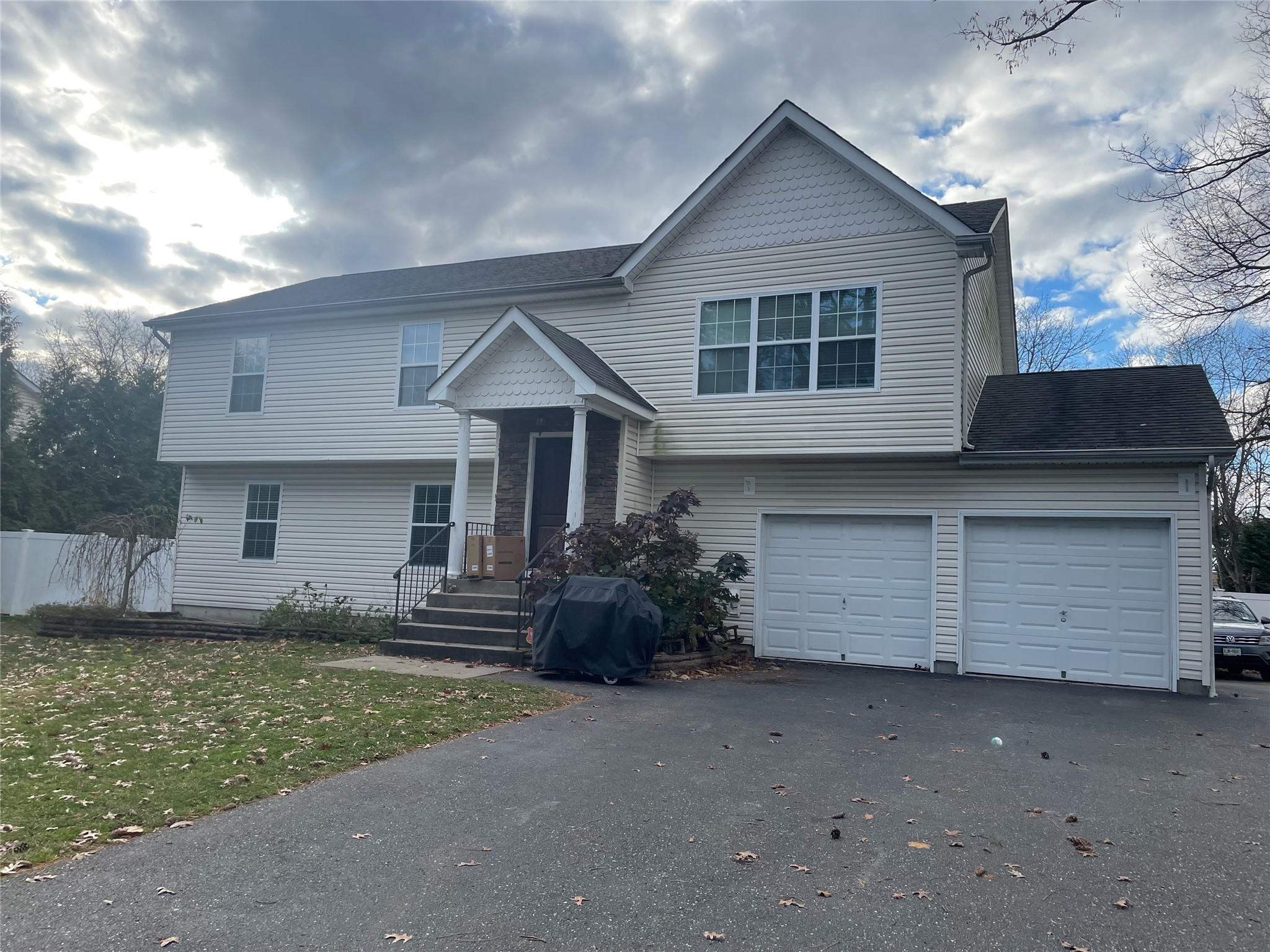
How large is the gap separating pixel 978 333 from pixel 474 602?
923 centimetres

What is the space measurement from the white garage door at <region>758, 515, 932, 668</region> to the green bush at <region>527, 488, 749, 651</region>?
4.68 ft

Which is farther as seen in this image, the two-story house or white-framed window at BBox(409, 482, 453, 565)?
white-framed window at BBox(409, 482, 453, 565)

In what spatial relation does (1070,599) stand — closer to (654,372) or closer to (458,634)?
(654,372)

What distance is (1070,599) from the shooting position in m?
12.3

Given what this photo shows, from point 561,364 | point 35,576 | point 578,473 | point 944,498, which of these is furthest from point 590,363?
point 35,576

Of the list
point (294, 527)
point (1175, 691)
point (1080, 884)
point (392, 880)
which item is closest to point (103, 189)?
point (294, 527)

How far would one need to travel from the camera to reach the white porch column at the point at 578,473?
12.8m

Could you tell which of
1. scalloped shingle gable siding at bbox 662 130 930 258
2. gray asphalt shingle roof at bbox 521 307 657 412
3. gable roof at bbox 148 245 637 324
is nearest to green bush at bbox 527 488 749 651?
gray asphalt shingle roof at bbox 521 307 657 412

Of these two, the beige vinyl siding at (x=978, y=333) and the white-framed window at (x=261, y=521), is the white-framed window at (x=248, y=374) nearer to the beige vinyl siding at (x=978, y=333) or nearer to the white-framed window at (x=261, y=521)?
the white-framed window at (x=261, y=521)

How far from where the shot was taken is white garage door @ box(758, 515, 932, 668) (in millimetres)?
13117

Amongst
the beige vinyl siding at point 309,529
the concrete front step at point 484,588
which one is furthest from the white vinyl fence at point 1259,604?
the beige vinyl siding at point 309,529

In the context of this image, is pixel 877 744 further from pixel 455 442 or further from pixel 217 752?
pixel 455 442

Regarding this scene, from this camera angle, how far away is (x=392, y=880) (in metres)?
4.04

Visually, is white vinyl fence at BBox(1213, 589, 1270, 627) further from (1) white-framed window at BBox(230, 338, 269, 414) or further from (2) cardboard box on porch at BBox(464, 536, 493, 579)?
(1) white-framed window at BBox(230, 338, 269, 414)
